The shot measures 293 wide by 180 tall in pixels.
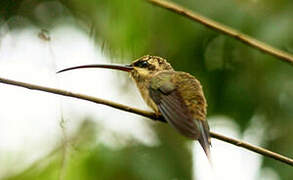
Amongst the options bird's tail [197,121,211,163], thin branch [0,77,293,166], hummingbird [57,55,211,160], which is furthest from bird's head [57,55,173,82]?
thin branch [0,77,293,166]

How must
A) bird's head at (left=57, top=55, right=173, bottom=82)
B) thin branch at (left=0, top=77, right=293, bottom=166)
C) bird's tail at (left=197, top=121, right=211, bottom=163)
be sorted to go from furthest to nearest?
bird's head at (left=57, top=55, right=173, bottom=82), bird's tail at (left=197, top=121, right=211, bottom=163), thin branch at (left=0, top=77, right=293, bottom=166)

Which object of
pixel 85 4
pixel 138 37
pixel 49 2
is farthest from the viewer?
pixel 49 2

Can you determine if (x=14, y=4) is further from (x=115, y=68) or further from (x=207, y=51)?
(x=207, y=51)

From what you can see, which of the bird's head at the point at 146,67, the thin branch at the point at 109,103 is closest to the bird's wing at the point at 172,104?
the bird's head at the point at 146,67

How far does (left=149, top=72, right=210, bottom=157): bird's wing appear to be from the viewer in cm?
304

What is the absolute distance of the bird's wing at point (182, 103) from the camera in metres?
3.04

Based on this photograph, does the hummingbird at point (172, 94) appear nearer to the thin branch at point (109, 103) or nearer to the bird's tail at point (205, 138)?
the bird's tail at point (205, 138)

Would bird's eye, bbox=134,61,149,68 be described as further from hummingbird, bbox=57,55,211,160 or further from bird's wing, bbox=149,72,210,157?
bird's wing, bbox=149,72,210,157

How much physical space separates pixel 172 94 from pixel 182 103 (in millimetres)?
169

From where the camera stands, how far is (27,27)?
188 inches

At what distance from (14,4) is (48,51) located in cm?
37

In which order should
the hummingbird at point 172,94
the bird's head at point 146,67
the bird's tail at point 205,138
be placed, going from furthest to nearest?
the bird's head at point 146,67
the hummingbird at point 172,94
the bird's tail at point 205,138

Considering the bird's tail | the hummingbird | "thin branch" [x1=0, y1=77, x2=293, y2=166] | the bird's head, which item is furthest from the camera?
the bird's head

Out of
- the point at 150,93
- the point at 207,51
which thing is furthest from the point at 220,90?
the point at 150,93
